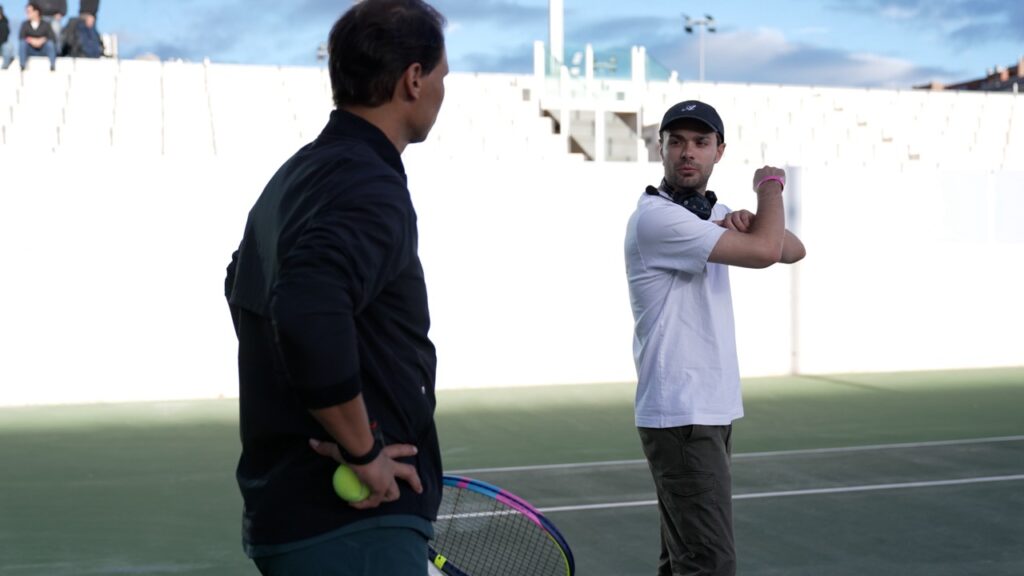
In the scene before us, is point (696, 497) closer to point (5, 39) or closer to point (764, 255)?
point (764, 255)

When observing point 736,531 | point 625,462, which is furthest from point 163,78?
point 736,531

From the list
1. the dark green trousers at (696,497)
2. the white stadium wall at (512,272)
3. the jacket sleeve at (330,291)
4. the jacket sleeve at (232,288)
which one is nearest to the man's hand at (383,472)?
the jacket sleeve at (330,291)

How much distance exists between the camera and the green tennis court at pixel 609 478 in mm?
5711

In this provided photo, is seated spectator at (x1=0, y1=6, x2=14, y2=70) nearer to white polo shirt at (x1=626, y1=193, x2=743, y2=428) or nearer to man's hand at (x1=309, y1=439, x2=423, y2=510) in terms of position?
white polo shirt at (x1=626, y1=193, x2=743, y2=428)

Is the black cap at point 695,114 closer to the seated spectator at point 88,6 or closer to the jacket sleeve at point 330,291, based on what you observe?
the jacket sleeve at point 330,291

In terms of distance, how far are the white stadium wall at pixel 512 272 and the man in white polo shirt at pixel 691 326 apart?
8.12m

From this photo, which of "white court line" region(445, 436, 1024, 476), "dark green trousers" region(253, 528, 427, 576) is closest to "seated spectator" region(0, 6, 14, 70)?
"white court line" region(445, 436, 1024, 476)

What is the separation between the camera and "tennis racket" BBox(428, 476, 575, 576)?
10.1ft

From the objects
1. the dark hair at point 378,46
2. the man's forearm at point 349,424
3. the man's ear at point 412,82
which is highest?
the dark hair at point 378,46

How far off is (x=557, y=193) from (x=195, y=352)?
3.68m

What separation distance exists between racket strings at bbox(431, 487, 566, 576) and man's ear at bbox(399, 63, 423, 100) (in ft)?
4.12

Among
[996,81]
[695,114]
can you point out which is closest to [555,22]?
[695,114]

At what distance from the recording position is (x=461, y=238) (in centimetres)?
1205

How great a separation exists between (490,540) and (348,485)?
2.06 m
